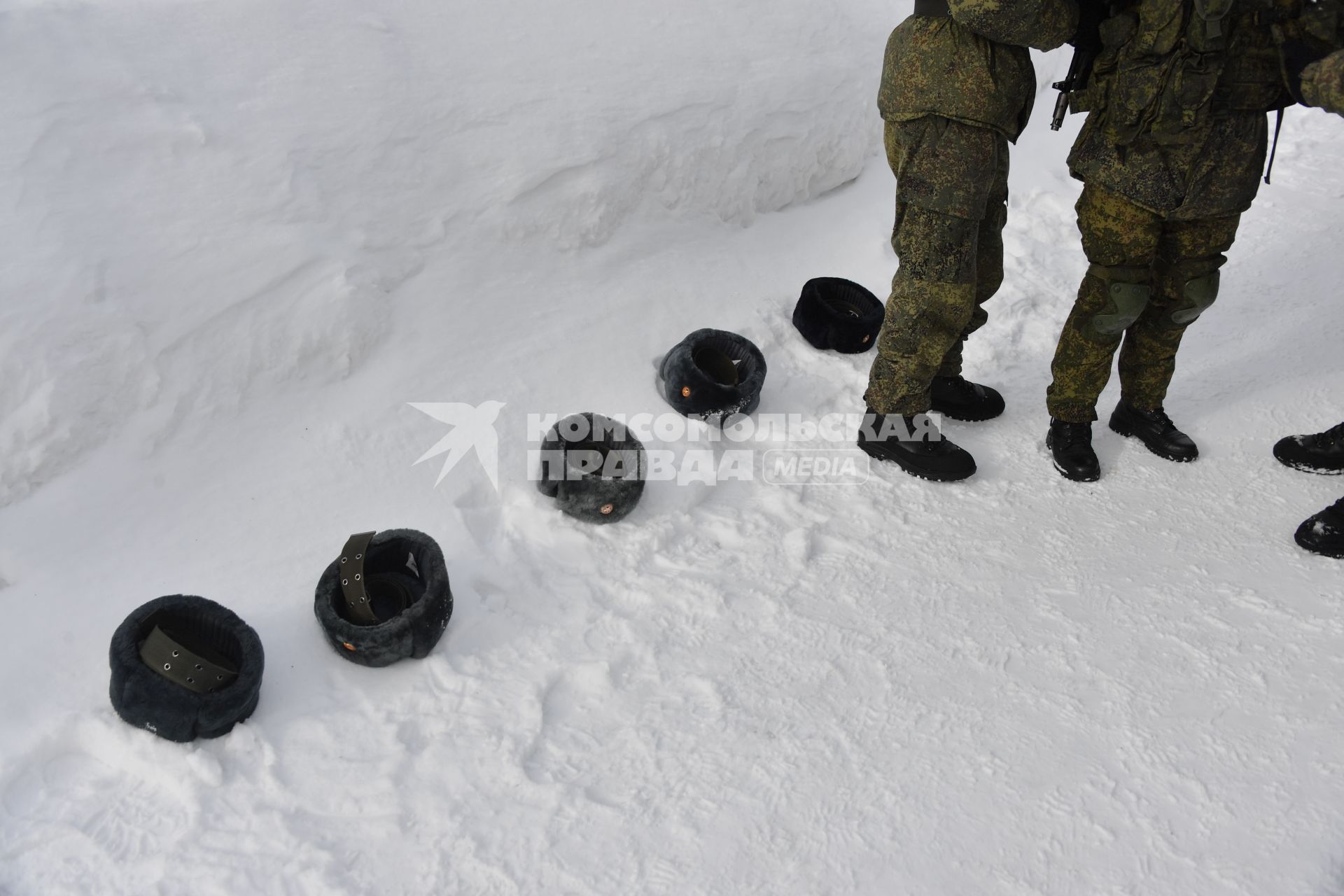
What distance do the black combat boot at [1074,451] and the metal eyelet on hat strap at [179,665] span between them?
234cm

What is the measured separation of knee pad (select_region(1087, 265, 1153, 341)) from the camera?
2.60 metres

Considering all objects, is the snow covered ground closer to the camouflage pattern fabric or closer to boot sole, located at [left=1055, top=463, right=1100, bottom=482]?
boot sole, located at [left=1055, top=463, right=1100, bottom=482]

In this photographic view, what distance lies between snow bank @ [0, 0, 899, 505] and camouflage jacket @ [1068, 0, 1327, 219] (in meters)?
1.50

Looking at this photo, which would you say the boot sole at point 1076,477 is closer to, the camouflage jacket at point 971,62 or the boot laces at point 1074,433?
the boot laces at point 1074,433

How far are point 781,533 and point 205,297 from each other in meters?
1.71

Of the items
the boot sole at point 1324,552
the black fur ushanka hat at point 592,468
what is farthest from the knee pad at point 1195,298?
the black fur ushanka hat at point 592,468

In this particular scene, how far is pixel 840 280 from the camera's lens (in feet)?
11.1

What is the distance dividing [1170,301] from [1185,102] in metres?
0.60

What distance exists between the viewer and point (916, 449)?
9.20 ft

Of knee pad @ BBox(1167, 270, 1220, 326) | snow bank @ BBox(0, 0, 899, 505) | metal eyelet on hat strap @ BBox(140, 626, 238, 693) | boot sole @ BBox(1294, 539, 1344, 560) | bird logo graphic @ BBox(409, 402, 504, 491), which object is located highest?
snow bank @ BBox(0, 0, 899, 505)

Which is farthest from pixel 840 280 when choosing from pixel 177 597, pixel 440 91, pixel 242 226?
pixel 177 597

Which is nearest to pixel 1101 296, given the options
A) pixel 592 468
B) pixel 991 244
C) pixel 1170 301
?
pixel 1170 301

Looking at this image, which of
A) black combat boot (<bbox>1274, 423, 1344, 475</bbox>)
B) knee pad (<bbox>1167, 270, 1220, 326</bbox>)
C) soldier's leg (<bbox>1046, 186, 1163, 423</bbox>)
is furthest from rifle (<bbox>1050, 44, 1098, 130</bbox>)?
black combat boot (<bbox>1274, 423, 1344, 475</bbox>)

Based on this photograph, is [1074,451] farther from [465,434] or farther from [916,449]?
[465,434]
